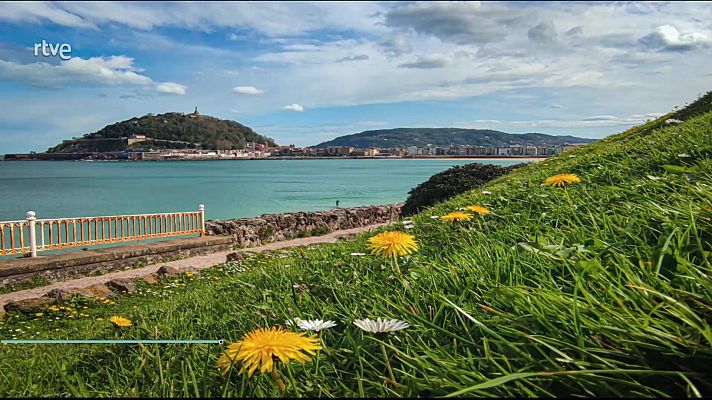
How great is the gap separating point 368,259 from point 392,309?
858 millimetres

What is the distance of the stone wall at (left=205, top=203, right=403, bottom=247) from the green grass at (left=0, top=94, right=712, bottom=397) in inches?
650

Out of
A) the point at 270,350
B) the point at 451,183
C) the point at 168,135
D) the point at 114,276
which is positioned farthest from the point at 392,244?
the point at 168,135

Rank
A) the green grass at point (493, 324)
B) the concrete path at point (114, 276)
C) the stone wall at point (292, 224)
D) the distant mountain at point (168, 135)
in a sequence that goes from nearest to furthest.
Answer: the green grass at point (493, 324), the concrete path at point (114, 276), the stone wall at point (292, 224), the distant mountain at point (168, 135)

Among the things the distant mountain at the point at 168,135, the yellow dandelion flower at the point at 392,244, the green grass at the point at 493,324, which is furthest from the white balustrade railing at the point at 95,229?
the distant mountain at the point at 168,135

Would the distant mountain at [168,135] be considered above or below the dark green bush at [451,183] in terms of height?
above

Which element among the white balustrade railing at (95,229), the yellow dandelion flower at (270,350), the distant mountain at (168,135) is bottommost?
the white balustrade railing at (95,229)

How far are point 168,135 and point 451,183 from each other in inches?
5438

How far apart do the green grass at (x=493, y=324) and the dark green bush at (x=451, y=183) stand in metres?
14.3

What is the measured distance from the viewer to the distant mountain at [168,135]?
140 m

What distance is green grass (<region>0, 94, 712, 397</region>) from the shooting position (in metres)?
0.97

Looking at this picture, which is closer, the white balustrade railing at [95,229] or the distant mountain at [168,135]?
the white balustrade railing at [95,229]

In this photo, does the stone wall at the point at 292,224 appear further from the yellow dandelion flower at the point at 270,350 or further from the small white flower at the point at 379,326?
the yellow dandelion flower at the point at 270,350

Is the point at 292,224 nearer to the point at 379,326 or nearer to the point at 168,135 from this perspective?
the point at 379,326

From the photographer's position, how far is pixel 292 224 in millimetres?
22297
